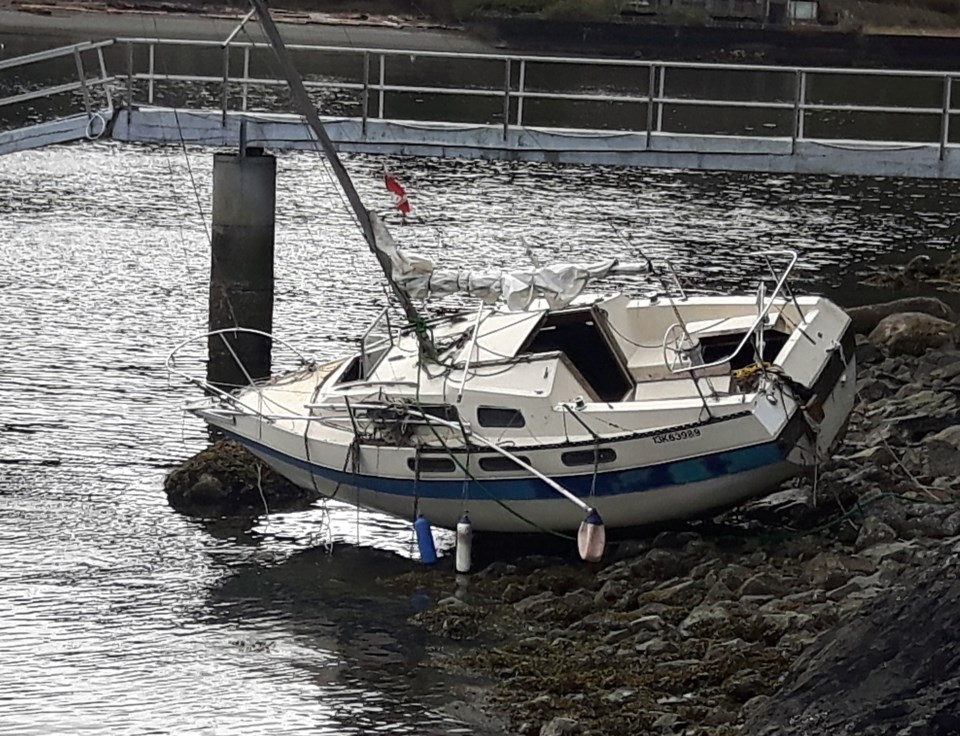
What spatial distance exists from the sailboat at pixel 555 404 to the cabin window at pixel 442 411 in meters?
0.02

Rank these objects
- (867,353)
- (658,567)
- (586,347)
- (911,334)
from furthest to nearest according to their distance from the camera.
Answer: (911,334) < (867,353) < (586,347) < (658,567)

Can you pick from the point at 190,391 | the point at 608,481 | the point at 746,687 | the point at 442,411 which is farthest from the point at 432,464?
the point at 190,391

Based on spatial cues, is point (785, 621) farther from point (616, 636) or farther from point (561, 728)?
point (561, 728)

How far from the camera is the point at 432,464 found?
18.1m

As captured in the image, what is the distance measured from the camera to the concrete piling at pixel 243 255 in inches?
992

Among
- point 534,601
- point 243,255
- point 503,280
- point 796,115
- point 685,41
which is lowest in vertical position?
point 534,601

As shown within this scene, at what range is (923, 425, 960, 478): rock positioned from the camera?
20047mm

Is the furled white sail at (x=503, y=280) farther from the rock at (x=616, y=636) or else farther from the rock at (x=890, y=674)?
the rock at (x=890, y=674)

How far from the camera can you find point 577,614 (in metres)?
16.5

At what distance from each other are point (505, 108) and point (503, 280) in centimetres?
645

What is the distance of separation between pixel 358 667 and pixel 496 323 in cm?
463

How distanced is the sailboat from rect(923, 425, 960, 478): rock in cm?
157

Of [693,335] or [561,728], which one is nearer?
[561,728]

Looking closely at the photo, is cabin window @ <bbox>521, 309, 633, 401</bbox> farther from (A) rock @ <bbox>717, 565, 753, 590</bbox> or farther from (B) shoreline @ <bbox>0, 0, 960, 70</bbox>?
(B) shoreline @ <bbox>0, 0, 960, 70</bbox>
